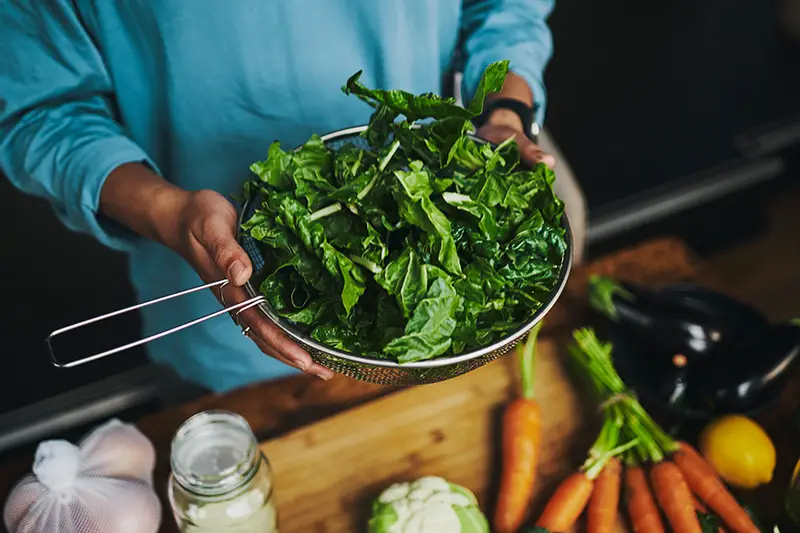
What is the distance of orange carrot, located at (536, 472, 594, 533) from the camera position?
102 centimetres

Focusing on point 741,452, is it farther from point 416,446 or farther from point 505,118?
point 505,118

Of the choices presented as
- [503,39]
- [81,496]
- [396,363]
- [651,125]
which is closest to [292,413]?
[81,496]

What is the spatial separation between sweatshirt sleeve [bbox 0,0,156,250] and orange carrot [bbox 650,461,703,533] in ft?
2.74

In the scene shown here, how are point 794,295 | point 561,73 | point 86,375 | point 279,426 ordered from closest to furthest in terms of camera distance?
point 279,426 → point 86,375 → point 561,73 → point 794,295

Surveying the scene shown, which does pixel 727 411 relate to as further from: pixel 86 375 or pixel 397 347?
pixel 86 375

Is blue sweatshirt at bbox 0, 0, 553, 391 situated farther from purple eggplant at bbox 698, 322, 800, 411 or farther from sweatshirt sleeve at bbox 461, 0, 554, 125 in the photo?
purple eggplant at bbox 698, 322, 800, 411

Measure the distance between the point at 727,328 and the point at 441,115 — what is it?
65 cm

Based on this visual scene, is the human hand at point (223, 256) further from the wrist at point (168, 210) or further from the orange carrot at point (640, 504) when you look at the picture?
the orange carrot at point (640, 504)

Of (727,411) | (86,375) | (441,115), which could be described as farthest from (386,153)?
(86,375)

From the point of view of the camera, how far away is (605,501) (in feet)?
3.42

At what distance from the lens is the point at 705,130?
2219 mm

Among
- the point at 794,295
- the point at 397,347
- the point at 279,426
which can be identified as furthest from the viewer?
the point at 794,295

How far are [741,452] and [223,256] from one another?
2.50ft

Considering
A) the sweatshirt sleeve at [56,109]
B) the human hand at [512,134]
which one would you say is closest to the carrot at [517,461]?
the human hand at [512,134]
